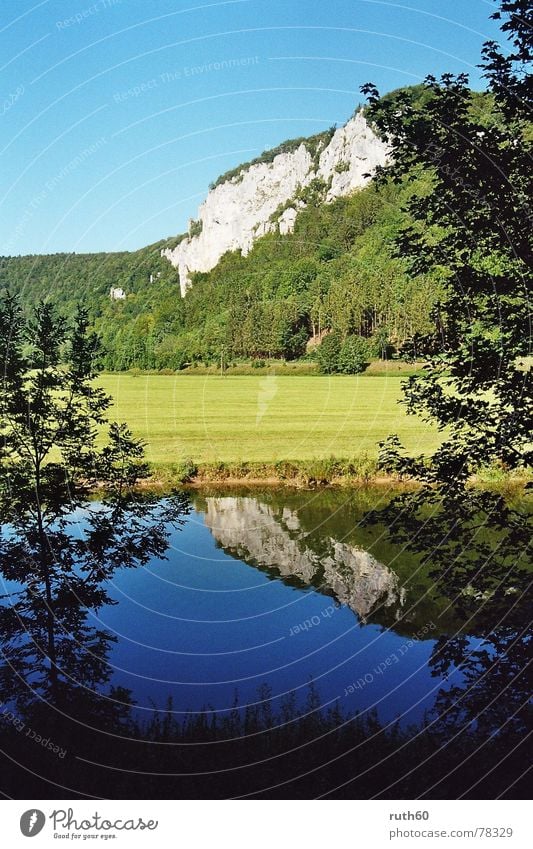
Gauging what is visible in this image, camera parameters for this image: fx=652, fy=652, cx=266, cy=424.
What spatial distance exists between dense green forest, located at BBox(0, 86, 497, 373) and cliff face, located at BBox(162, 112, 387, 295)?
21cm

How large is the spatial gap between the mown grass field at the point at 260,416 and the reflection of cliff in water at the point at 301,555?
1.67m

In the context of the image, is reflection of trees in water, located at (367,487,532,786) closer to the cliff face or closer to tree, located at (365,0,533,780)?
tree, located at (365,0,533,780)

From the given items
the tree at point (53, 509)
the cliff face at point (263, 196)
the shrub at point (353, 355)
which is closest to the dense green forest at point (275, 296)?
the shrub at point (353, 355)

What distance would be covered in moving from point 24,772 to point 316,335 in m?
8.78

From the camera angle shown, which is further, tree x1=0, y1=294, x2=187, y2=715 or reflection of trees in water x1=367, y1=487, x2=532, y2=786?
tree x1=0, y1=294, x2=187, y2=715

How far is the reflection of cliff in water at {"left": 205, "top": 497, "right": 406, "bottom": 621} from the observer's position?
1223 cm

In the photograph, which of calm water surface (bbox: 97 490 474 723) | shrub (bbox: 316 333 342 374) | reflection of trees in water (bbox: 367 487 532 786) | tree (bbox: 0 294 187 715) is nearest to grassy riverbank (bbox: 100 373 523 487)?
shrub (bbox: 316 333 342 374)

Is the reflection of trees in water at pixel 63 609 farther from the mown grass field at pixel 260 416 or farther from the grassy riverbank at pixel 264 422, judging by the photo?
the grassy riverbank at pixel 264 422

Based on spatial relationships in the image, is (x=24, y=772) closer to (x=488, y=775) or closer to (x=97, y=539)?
(x=97, y=539)

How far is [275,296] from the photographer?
12.5 metres
